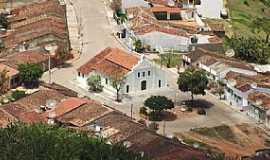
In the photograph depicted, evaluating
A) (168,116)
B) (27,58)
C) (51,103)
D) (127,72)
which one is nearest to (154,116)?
(168,116)

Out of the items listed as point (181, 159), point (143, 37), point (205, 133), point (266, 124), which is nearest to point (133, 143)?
point (181, 159)

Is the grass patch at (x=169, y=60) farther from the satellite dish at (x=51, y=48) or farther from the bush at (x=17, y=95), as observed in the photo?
the bush at (x=17, y=95)

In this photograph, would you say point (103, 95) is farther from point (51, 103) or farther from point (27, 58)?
point (27, 58)

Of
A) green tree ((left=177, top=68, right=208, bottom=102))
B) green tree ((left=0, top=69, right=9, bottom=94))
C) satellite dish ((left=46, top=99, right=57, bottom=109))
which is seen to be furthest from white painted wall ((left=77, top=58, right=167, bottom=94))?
satellite dish ((left=46, top=99, right=57, bottom=109))

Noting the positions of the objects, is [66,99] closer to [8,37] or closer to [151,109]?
[151,109]

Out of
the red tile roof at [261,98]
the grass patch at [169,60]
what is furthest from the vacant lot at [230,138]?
the grass patch at [169,60]

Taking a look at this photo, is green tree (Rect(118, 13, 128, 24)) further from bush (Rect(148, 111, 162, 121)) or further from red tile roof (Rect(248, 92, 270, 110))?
bush (Rect(148, 111, 162, 121))
